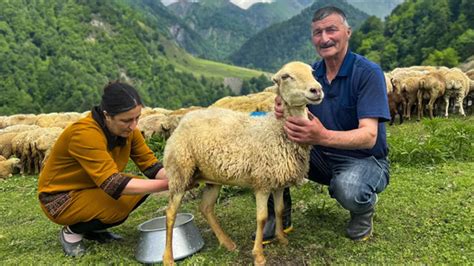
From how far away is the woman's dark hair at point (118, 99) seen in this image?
→ 4082mm

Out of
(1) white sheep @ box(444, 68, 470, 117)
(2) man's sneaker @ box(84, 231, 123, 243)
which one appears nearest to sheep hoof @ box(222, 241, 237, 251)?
(2) man's sneaker @ box(84, 231, 123, 243)

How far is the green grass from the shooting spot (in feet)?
13.4

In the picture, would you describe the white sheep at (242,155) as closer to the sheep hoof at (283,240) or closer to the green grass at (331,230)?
the sheep hoof at (283,240)

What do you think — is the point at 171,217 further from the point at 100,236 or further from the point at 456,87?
the point at 456,87

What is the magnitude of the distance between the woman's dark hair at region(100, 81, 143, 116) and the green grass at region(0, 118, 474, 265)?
1558 millimetres

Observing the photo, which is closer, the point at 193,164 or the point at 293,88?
the point at 293,88

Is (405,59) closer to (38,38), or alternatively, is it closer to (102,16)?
(38,38)

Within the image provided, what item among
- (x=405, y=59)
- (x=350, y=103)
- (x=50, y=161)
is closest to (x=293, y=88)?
(x=350, y=103)

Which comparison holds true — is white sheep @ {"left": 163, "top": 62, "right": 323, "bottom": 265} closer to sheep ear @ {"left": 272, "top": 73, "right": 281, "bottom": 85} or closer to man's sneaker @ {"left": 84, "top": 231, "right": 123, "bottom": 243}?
sheep ear @ {"left": 272, "top": 73, "right": 281, "bottom": 85}

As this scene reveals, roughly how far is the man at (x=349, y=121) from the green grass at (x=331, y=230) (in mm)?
333

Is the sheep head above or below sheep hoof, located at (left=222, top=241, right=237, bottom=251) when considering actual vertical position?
above

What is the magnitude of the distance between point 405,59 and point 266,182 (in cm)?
5726

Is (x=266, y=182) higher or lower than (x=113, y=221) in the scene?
higher

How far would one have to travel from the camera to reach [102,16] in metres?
126
